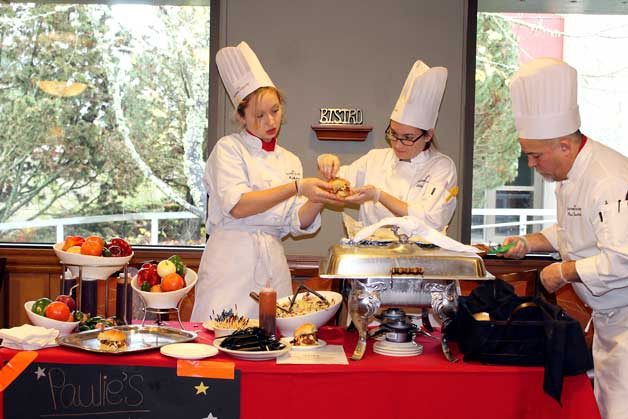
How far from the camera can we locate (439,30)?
397cm

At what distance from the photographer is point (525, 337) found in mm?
2045

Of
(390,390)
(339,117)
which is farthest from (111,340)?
(339,117)

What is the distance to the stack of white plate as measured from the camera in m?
2.17

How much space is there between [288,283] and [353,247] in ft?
3.05

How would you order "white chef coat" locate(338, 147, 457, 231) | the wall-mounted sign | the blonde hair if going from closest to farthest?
"white chef coat" locate(338, 147, 457, 231), the blonde hair, the wall-mounted sign

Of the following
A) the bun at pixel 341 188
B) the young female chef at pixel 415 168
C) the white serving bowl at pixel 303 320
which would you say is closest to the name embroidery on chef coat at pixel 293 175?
the young female chef at pixel 415 168

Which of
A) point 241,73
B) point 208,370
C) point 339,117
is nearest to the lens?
point 208,370

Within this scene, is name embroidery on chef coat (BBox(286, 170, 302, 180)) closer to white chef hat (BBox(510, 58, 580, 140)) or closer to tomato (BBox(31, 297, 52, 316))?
white chef hat (BBox(510, 58, 580, 140))

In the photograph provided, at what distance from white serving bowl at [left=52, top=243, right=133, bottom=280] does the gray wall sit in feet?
5.88

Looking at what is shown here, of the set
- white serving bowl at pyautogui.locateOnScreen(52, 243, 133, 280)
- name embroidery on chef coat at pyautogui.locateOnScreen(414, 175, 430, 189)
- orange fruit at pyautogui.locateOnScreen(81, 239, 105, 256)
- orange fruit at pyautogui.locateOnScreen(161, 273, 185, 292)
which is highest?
name embroidery on chef coat at pyautogui.locateOnScreen(414, 175, 430, 189)

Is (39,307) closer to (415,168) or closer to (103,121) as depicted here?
Answer: (415,168)

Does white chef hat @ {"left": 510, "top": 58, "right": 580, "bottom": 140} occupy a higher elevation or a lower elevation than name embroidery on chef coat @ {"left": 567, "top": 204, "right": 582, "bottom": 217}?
higher

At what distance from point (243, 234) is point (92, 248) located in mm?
786

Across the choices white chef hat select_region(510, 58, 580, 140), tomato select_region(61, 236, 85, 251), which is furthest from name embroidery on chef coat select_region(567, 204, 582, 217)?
tomato select_region(61, 236, 85, 251)
